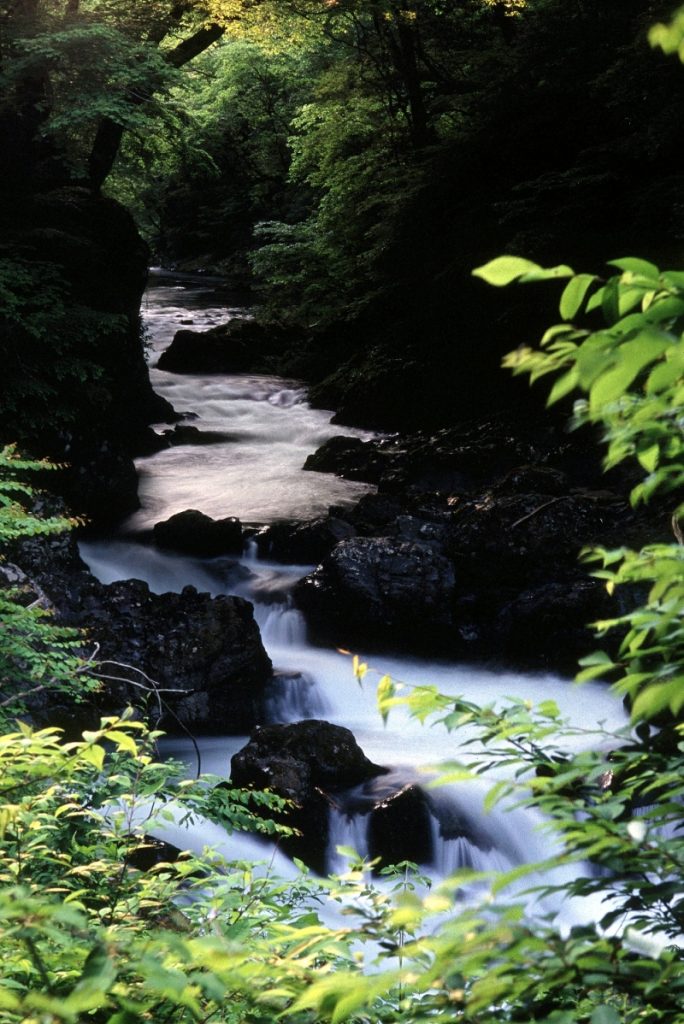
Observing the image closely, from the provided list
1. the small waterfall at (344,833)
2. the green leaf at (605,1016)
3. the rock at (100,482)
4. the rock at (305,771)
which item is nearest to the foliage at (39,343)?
the rock at (100,482)

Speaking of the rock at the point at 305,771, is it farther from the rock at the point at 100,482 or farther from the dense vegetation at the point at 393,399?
the rock at the point at 100,482

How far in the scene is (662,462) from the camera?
1800 millimetres

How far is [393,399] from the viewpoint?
15.5 m

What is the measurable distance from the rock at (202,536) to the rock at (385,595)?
166cm

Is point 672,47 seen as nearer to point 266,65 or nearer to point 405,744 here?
point 405,744

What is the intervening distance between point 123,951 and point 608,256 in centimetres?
1304

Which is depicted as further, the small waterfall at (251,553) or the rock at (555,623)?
the small waterfall at (251,553)

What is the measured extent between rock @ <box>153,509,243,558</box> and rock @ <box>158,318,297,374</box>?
9.12m

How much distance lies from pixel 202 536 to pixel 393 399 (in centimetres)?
593

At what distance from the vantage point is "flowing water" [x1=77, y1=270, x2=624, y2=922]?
22.2ft

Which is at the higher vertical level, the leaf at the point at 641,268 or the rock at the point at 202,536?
the leaf at the point at 641,268

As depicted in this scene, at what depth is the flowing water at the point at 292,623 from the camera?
267 inches

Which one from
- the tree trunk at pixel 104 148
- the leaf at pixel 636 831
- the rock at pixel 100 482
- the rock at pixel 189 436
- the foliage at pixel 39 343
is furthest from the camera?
the rock at pixel 189 436

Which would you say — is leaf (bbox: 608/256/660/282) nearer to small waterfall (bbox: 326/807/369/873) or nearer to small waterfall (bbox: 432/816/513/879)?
small waterfall (bbox: 326/807/369/873)
